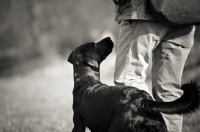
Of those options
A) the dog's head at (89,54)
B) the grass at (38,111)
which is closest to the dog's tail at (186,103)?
the dog's head at (89,54)

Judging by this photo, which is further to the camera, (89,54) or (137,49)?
(89,54)

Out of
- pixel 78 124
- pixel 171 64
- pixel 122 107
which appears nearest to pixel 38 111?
pixel 78 124

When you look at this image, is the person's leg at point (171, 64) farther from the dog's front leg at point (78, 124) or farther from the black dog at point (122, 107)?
the dog's front leg at point (78, 124)

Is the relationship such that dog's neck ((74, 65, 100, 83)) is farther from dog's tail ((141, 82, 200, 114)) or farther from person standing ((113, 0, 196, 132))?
dog's tail ((141, 82, 200, 114))

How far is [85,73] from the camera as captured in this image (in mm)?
3484

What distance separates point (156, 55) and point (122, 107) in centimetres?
100

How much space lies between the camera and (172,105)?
2432 millimetres

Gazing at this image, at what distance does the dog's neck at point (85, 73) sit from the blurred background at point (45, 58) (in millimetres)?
1244

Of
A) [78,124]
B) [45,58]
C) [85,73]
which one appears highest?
[85,73]

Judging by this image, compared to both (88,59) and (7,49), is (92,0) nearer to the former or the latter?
(7,49)

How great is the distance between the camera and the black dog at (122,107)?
Result: 2400 millimetres

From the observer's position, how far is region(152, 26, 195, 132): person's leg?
3.22m

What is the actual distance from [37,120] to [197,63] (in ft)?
16.0

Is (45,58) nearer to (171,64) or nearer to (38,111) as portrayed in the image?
(38,111)
